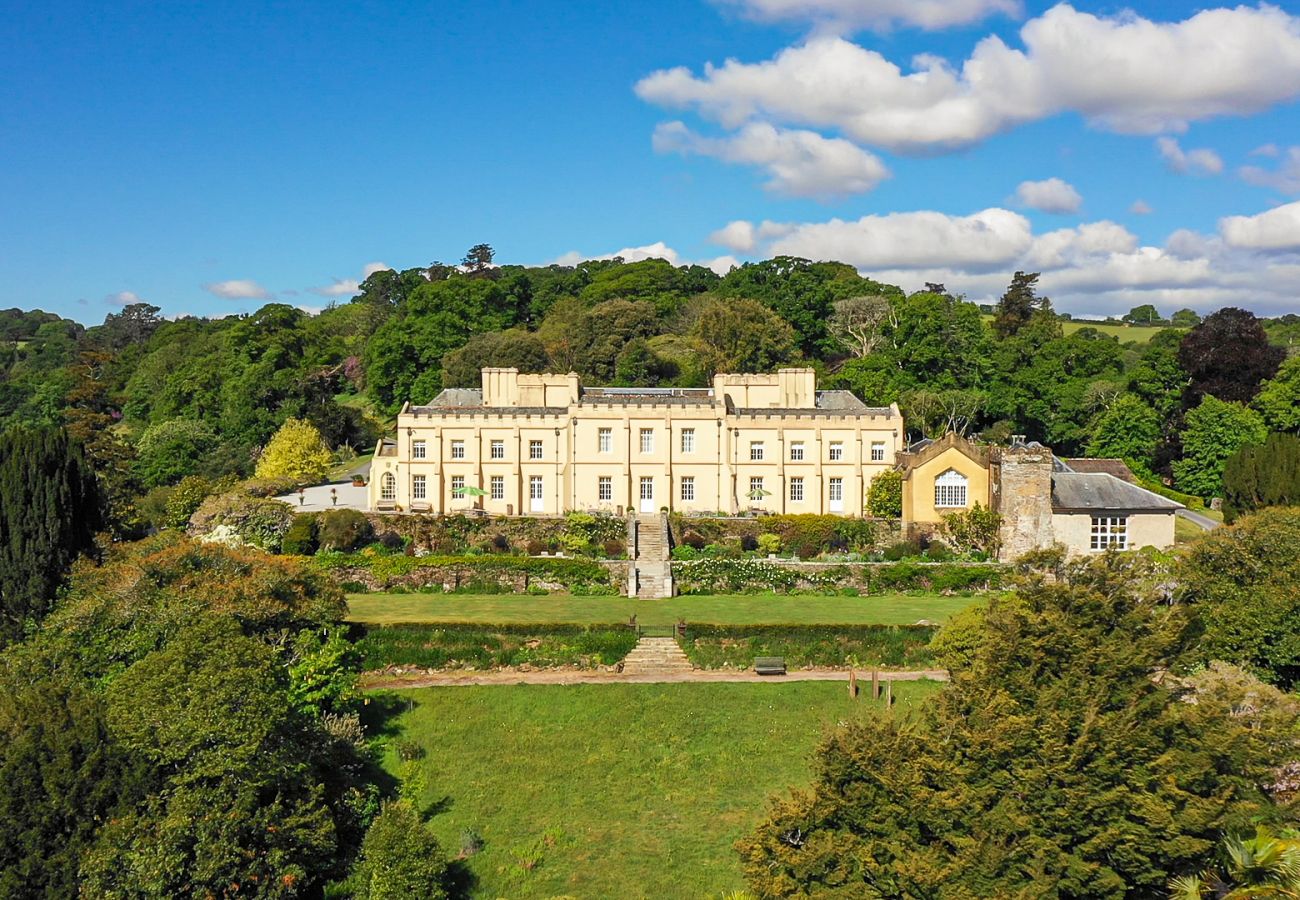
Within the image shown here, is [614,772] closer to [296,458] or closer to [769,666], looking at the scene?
[769,666]

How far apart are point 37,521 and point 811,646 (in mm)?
21860

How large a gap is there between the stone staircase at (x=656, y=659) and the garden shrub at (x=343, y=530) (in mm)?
14105

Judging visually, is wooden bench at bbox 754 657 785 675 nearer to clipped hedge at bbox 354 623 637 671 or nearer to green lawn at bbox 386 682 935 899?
green lawn at bbox 386 682 935 899

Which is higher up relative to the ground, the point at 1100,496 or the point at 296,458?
the point at 296,458

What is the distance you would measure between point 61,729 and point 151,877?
359 cm

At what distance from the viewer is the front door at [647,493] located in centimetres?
4512

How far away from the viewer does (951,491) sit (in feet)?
135

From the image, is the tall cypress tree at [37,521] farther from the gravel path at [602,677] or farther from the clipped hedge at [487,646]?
the gravel path at [602,677]

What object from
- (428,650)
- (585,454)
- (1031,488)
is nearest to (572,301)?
(585,454)

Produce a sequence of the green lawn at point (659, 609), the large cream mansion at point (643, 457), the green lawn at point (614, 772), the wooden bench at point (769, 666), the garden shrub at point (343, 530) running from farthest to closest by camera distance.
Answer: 1. the large cream mansion at point (643, 457)
2. the garden shrub at point (343, 530)
3. the green lawn at point (659, 609)
4. the wooden bench at point (769, 666)
5. the green lawn at point (614, 772)

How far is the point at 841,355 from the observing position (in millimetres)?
74688

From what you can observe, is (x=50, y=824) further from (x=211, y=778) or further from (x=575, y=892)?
(x=575, y=892)

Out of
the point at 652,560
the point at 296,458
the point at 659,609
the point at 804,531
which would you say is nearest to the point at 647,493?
the point at 652,560

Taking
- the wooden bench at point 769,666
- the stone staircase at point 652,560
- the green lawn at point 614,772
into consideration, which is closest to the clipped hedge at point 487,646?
the green lawn at point 614,772
